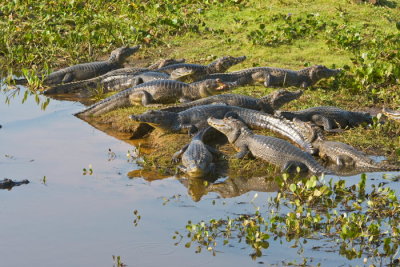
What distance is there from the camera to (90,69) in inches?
516

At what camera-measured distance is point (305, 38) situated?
45.4 feet

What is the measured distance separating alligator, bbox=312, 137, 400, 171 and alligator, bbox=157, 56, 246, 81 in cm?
371

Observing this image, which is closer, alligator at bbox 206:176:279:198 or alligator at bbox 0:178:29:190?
alligator at bbox 206:176:279:198

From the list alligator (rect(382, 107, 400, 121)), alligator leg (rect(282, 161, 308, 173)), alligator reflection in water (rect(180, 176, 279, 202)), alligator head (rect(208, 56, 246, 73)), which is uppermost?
alligator head (rect(208, 56, 246, 73))

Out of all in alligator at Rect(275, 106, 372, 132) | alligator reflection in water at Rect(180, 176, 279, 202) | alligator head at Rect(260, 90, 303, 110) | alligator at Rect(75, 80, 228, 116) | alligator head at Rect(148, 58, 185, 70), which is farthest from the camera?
alligator head at Rect(148, 58, 185, 70)

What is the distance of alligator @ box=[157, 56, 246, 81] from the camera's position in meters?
12.0

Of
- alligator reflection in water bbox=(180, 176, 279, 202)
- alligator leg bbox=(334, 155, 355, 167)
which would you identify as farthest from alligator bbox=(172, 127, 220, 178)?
alligator leg bbox=(334, 155, 355, 167)

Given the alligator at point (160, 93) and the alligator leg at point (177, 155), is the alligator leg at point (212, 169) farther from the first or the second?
the alligator at point (160, 93)

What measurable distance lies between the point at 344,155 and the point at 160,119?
8.19 feet

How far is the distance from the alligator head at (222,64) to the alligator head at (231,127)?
10.4ft

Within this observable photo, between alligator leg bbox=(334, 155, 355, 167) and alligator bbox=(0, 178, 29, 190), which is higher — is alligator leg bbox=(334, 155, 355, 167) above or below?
above

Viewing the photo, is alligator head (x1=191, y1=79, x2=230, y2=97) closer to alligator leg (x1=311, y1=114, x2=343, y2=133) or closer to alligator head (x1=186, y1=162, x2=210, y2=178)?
alligator leg (x1=311, y1=114, x2=343, y2=133)

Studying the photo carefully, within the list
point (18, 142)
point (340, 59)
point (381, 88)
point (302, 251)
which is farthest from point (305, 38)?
point (302, 251)

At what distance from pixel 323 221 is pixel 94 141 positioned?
4.02 metres
